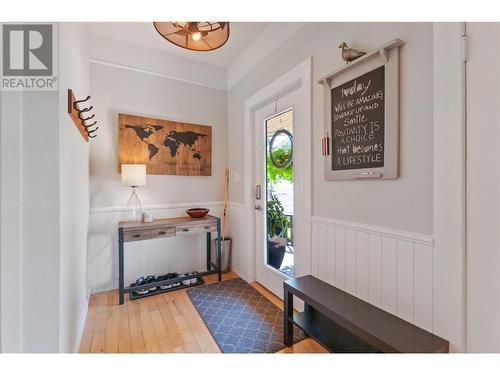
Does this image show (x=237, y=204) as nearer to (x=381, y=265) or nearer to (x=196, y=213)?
(x=196, y=213)

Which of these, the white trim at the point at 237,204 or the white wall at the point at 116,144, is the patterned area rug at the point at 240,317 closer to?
the white wall at the point at 116,144

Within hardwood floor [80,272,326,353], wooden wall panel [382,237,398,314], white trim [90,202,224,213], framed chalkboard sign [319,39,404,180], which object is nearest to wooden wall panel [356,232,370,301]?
wooden wall panel [382,237,398,314]

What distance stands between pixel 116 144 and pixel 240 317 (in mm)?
2238

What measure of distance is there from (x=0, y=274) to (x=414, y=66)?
2132 millimetres

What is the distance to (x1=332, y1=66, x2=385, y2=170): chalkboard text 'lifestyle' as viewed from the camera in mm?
1304

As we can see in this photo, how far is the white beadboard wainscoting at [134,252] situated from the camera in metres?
2.41

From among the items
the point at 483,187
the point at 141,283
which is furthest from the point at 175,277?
the point at 483,187

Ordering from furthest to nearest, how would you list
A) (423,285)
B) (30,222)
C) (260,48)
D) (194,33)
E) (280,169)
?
(260,48), (280,169), (194,33), (423,285), (30,222)

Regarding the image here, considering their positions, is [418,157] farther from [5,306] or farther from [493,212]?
[5,306]

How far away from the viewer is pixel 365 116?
137 centimetres

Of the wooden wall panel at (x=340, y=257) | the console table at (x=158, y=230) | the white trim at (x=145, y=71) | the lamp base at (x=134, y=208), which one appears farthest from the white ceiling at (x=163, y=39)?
the wooden wall panel at (x=340, y=257)

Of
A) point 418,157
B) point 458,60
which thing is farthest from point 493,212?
point 458,60

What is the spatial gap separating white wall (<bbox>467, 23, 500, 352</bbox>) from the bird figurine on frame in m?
0.52

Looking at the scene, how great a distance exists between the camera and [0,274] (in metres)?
0.88
